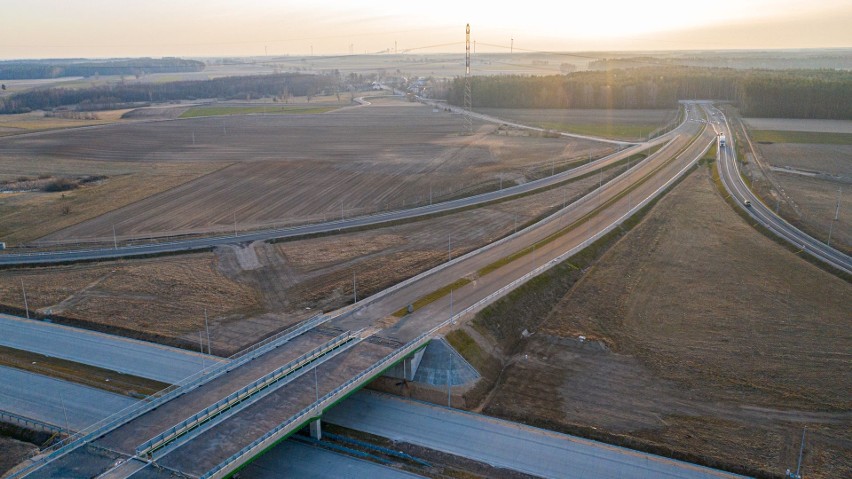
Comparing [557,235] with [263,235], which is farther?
[263,235]

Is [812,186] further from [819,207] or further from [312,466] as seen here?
[312,466]

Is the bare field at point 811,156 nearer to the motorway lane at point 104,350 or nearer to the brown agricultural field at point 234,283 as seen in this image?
the brown agricultural field at point 234,283

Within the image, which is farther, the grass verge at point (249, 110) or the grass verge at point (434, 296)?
the grass verge at point (249, 110)

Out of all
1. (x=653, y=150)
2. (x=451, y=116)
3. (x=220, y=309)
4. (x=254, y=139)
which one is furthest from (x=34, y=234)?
(x=451, y=116)

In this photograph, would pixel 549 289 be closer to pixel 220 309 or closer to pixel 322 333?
pixel 322 333

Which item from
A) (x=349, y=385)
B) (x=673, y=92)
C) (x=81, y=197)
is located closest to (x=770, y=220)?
(x=349, y=385)

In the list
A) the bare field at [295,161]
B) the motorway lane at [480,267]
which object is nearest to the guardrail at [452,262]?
the motorway lane at [480,267]
